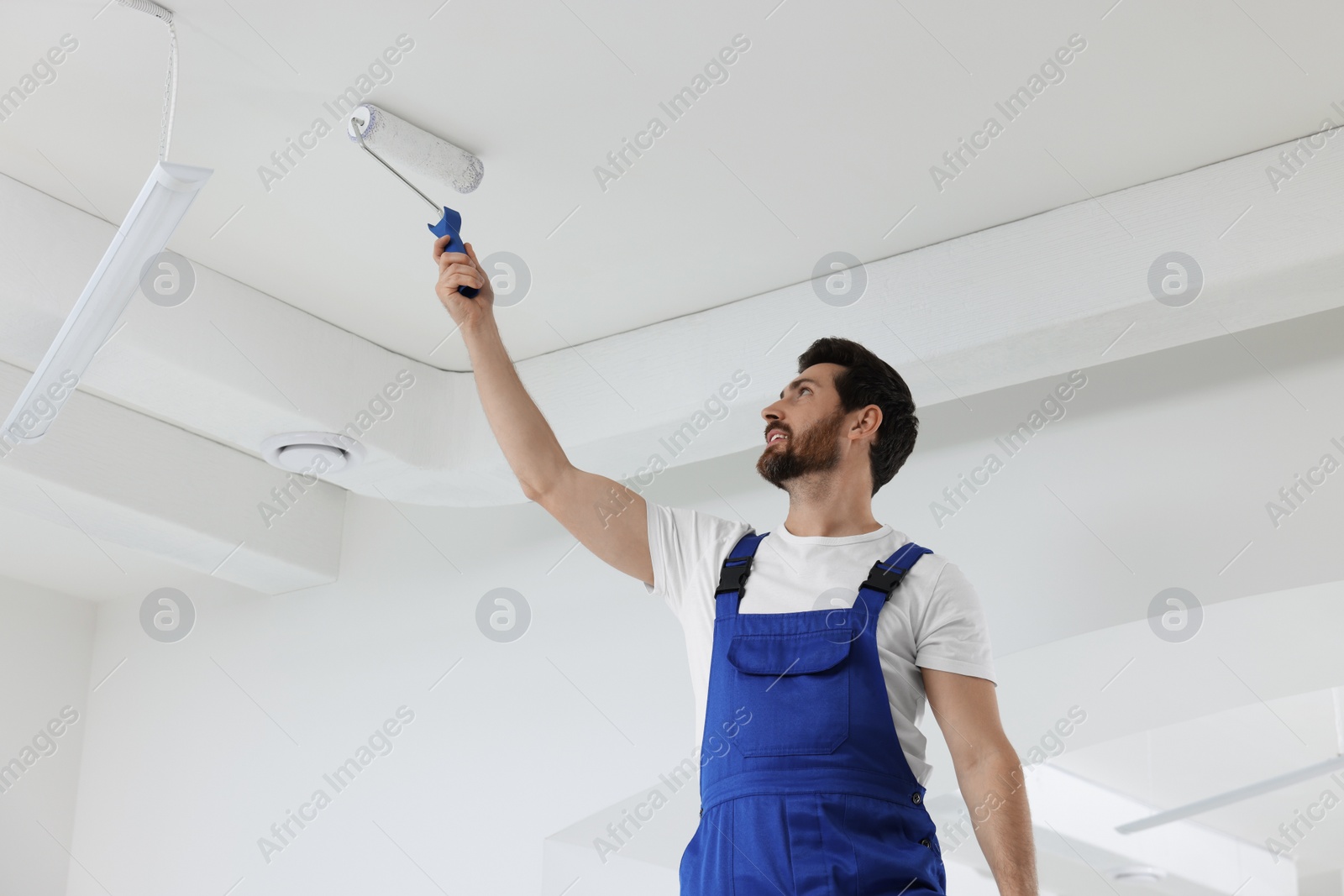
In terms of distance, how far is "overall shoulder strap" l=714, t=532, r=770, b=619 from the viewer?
83.6 inches

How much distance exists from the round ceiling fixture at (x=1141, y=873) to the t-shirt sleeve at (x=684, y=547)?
526 centimetres

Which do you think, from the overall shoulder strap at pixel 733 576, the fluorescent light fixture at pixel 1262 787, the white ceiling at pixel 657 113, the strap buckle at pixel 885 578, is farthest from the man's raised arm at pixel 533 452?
the fluorescent light fixture at pixel 1262 787

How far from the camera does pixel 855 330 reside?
3275mm

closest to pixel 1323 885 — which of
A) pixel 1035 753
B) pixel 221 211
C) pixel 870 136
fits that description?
pixel 1035 753

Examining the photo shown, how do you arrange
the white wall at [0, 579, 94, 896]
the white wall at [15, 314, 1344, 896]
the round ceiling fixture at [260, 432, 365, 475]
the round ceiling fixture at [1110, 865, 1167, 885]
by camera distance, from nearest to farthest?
the white wall at [15, 314, 1344, 896] → the round ceiling fixture at [260, 432, 365, 475] → the white wall at [0, 579, 94, 896] → the round ceiling fixture at [1110, 865, 1167, 885]

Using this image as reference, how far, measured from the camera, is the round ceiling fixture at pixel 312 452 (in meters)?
3.68

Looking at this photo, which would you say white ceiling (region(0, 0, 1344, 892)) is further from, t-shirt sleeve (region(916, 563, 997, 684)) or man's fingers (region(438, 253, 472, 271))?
t-shirt sleeve (region(916, 563, 997, 684))

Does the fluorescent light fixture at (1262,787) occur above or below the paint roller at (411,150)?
below

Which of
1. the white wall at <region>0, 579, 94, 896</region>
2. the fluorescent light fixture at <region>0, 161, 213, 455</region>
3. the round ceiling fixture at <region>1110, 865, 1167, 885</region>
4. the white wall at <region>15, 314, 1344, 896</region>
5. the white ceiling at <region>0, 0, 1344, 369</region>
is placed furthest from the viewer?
the round ceiling fixture at <region>1110, 865, 1167, 885</region>

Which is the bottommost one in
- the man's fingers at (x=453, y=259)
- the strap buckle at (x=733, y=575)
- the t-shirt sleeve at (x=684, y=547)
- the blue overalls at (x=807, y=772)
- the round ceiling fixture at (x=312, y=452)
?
the blue overalls at (x=807, y=772)

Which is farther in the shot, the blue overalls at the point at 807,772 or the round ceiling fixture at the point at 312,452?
the round ceiling fixture at the point at 312,452

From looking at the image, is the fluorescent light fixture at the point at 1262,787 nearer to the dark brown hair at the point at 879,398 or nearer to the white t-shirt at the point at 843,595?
the dark brown hair at the point at 879,398

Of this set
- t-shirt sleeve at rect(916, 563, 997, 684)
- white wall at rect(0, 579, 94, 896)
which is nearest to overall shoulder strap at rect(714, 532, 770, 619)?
t-shirt sleeve at rect(916, 563, 997, 684)

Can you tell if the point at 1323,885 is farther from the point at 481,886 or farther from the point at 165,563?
the point at 165,563
